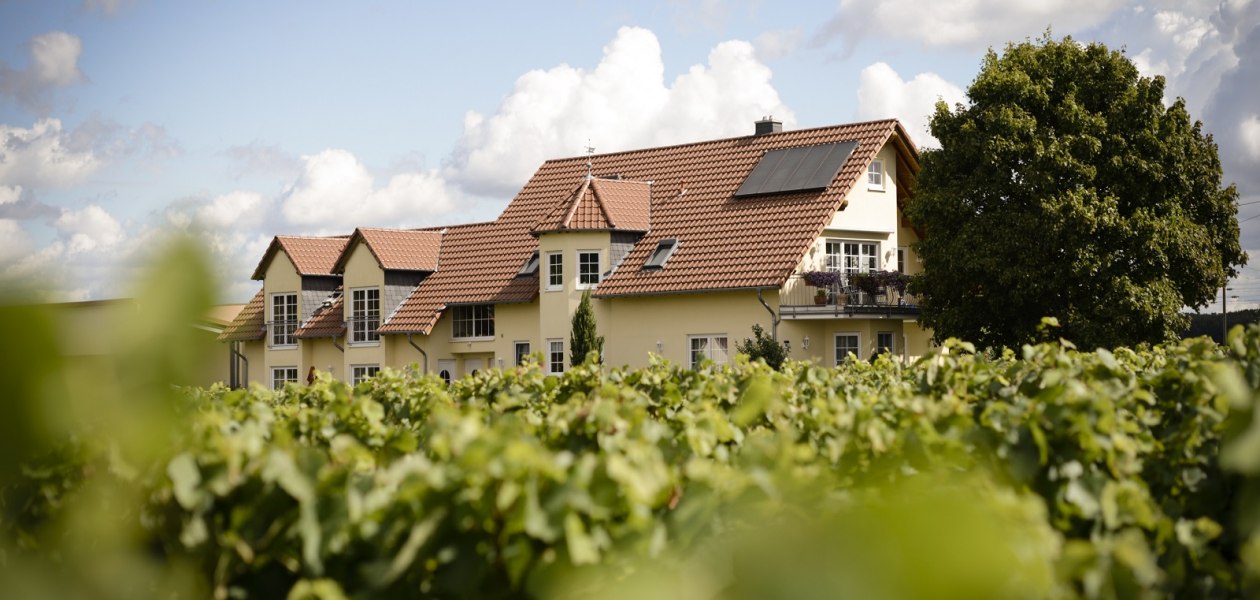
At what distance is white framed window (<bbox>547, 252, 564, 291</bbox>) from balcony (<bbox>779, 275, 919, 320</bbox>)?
7.47m

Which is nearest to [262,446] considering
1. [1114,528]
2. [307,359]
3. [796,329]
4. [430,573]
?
[430,573]

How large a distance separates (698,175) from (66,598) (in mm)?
41408

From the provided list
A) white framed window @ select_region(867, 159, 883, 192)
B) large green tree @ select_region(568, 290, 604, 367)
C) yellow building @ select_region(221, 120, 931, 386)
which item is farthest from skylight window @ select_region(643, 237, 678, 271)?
white framed window @ select_region(867, 159, 883, 192)

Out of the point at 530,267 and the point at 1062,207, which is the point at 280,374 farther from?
the point at 1062,207

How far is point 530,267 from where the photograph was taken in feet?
140

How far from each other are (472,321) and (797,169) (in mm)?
12065

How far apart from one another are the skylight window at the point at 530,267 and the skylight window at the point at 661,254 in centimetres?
457

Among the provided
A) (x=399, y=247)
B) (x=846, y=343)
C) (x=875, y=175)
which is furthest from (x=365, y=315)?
(x=875, y=175)

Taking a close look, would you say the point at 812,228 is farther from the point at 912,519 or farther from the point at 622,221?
the point at 912,519

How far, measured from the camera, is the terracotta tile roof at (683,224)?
37656mm

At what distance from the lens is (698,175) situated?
42.2 m

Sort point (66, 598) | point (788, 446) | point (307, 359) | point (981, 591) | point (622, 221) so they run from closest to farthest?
point (981, 591), point (66, 598), point (788, 446), point (622, 221), point (307, 359)

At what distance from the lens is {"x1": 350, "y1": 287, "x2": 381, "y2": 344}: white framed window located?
4516cm

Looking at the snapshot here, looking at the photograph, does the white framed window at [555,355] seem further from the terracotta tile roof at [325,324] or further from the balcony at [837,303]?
the terracotta tile roof at [325,324]
